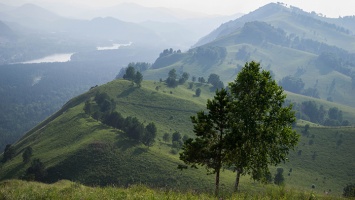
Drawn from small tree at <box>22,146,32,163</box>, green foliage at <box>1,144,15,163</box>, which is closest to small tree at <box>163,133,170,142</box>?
small tree at <box>22,146,32,163</box>

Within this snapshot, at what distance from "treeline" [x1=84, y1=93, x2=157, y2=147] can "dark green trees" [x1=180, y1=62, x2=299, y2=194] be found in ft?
308

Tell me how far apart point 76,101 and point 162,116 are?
206 feet

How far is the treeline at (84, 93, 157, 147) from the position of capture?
412ft

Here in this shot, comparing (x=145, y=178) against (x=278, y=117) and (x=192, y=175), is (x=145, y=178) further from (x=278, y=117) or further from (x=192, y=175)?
(x=278, y=117)

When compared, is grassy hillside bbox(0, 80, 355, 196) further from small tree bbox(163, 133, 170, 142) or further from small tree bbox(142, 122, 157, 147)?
small tree bbox(142, 122, 157, 147)

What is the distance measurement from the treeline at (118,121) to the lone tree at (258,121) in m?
93.9

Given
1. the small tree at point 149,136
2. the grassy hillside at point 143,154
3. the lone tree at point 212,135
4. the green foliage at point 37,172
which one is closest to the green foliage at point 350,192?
the grassy hillside at point 143,154

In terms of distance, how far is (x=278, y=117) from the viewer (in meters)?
33.2

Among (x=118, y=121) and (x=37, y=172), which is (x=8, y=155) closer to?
(x=37, y=172)

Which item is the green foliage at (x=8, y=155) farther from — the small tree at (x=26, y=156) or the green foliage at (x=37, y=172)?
the green foliage at (x=37, y=172)

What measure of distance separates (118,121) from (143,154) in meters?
29.5

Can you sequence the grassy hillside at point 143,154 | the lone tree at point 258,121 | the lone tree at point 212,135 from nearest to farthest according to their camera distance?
the lone tree at point 212,135 < the lone tree at point 258,121 < the grassy hillside at point 143,154

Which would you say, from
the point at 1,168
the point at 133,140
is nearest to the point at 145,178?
the point at 133,140

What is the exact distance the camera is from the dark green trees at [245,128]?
102 ft
